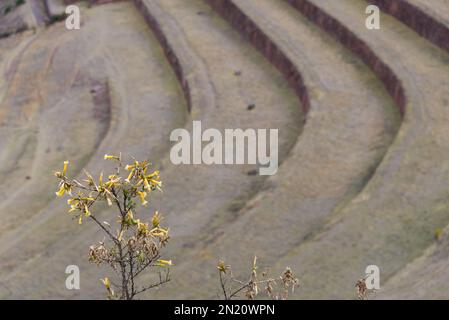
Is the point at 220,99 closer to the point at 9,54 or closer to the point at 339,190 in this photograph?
the point at 339,190

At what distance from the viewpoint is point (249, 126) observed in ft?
98.7

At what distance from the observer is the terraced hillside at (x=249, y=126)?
826 inches

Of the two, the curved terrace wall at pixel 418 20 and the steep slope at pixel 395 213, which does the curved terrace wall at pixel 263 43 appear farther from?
the curved terrace wall at pixel 418 20

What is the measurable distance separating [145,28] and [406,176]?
24.4 meters

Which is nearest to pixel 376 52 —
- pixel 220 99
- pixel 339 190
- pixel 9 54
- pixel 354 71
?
pixel 354 71

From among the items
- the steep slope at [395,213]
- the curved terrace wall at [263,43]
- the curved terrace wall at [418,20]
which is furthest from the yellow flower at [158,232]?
the curved terrace wall at [418,20]

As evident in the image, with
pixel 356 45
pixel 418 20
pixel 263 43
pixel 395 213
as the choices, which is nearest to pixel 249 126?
pixel 356 45

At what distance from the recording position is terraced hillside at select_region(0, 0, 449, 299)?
21.0 meters

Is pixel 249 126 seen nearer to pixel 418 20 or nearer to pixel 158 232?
pixel 418 20

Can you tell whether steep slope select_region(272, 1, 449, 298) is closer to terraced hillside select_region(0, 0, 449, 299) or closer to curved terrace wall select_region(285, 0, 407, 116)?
terraced hillside select_region(0, 0, 449, 299)

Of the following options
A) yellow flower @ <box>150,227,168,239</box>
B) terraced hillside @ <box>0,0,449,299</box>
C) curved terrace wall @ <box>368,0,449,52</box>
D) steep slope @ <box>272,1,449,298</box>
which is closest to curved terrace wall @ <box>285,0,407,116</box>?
terraced hillside @ <box>0,0,449,299</box>

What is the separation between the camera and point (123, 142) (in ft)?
106
